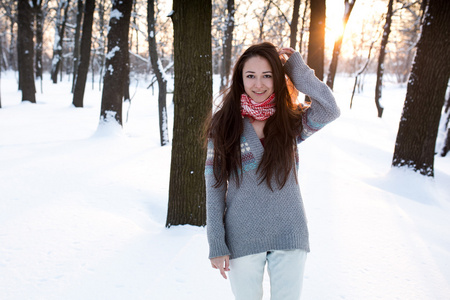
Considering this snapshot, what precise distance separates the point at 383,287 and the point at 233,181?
1879 mm

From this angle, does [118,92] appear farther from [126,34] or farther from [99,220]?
[99,220]

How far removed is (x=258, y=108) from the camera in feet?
5.56

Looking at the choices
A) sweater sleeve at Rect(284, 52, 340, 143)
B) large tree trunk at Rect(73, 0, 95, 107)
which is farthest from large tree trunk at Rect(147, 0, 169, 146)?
sweater sleeve at Rect(284, 52, 340, 143)

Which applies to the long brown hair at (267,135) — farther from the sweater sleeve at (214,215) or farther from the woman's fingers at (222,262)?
the woman's fingers at (222,262)

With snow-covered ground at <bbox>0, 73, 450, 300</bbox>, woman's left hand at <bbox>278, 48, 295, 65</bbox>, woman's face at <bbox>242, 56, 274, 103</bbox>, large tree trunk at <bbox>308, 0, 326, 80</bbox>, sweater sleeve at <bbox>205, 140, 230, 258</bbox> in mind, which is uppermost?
large tree trunk at <bbox>308, 0, 326, 80</bbox>

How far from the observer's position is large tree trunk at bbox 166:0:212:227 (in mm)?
3008

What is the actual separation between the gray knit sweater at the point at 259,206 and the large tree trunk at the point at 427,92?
4.84 meters

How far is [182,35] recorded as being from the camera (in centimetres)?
301

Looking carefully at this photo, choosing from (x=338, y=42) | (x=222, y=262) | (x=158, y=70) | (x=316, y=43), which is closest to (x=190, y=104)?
(x=222, y=262)

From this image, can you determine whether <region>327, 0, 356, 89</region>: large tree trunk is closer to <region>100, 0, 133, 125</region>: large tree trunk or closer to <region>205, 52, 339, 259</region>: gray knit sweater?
<region>100, 0, 133, 125</region>: large tree trunk

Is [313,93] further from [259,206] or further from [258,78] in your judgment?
[259,206]

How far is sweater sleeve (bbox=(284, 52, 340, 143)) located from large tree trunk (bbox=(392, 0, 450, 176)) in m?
4.81

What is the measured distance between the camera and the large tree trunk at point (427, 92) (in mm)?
5305

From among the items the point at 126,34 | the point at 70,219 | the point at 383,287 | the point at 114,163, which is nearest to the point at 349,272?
the point at 383,287
